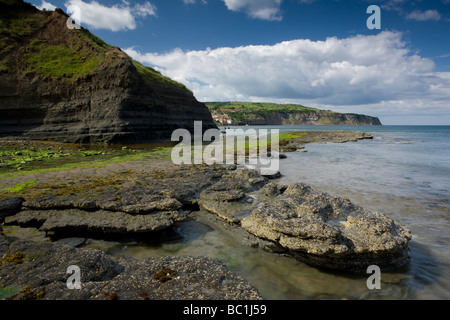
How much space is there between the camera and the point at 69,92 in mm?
45344

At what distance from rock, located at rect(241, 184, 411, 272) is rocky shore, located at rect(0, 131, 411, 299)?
0.10 ft

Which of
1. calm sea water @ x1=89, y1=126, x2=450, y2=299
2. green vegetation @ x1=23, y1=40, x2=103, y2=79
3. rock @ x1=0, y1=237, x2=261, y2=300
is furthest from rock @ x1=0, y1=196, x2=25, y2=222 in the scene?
green vegetation @ x1=23, y1=40, x2=103, y2=79

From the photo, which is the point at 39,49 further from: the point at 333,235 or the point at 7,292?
the point at 333,235

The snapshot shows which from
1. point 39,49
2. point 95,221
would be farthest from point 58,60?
point 95,221

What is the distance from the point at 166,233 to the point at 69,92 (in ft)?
159

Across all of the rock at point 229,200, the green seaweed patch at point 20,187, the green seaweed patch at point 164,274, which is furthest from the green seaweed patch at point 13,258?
the green seaweed patch at point 20,187

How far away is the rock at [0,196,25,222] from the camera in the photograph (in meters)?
9.52

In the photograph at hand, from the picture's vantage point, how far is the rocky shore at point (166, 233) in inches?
203

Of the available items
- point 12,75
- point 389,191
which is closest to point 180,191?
point 389,191

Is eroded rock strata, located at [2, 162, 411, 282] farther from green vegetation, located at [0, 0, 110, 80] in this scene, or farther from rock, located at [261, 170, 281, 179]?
green vegetation, located at [0, 0, 110, 80]

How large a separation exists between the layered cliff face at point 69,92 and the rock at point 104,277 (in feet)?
131

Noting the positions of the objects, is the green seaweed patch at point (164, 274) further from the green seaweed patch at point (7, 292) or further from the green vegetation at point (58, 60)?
the green vegetation at point (58, 60)
